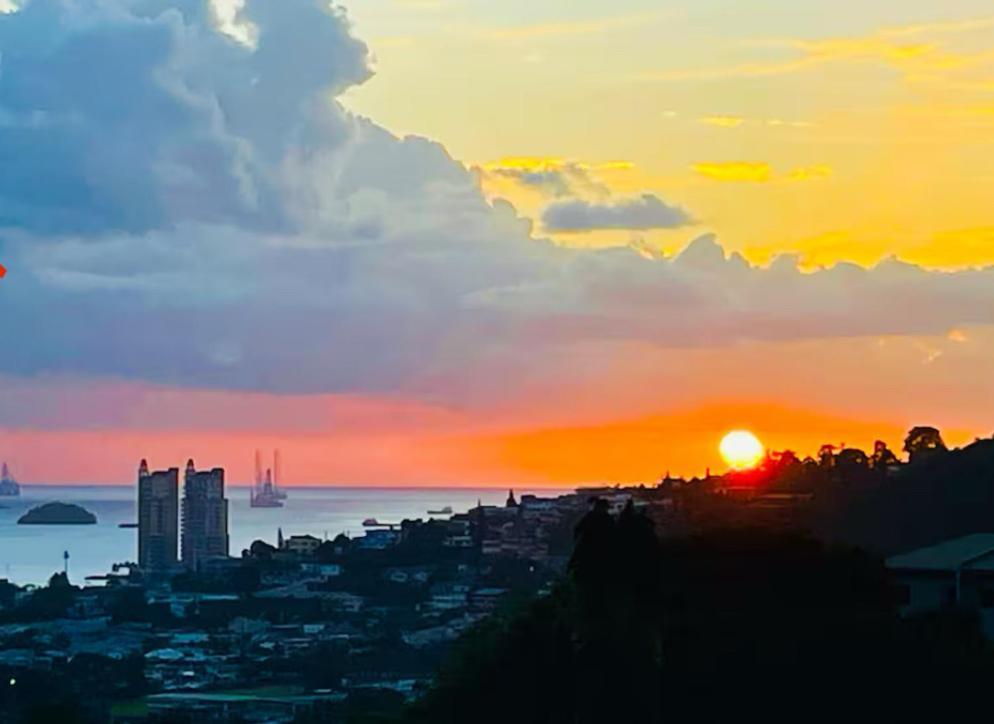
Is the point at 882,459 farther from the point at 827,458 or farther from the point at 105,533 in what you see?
the point at 105,533

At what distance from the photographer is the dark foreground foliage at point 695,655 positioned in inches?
973

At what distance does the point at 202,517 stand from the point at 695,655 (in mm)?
74850

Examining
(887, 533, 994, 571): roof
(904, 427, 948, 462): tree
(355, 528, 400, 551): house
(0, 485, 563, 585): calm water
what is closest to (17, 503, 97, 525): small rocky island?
(0, 485, 563, 585): calm water

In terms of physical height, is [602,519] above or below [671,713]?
above

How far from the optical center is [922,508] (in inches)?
1884

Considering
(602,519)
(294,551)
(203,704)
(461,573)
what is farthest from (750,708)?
(294,551)

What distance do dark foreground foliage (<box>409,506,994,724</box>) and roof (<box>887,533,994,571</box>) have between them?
6465 mm

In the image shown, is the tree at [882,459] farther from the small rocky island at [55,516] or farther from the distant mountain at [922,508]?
the small rocky island at [55,516]

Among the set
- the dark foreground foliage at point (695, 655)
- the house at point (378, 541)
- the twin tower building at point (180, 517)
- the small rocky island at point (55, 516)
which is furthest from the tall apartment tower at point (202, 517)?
the dark foreground foliage at point (695, 655)

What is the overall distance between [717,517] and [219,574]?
33.6 metres

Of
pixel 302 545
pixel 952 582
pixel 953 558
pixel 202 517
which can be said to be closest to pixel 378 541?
pixel 302 545

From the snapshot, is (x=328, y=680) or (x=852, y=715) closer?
(x=852, y=715)

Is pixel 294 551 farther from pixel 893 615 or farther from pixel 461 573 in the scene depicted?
pixel 893 615

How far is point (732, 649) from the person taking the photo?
83.5 ft
